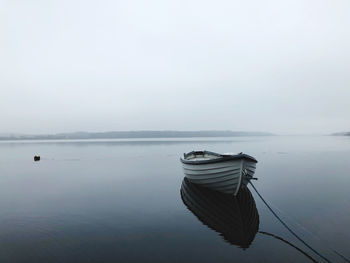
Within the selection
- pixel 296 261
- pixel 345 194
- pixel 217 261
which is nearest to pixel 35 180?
pixel 217 261

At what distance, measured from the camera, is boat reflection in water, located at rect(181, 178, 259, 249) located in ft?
35.6

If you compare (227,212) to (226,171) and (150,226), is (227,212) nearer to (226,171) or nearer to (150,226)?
(226,171)

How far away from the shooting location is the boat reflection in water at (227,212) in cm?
1084

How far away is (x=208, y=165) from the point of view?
1520cm

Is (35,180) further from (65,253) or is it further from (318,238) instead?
(318,238)

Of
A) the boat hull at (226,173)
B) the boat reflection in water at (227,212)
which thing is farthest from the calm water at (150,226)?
the boat hull at (226,173)

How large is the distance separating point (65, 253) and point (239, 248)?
7.27 m

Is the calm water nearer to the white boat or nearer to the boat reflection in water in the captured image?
the boat reflection in water

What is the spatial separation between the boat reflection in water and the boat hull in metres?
0.83

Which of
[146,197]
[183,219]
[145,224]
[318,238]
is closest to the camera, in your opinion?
[318,238]

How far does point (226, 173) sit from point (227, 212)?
244cm

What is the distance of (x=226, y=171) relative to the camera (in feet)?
46.1

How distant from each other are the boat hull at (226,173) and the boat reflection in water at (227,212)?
83 cm

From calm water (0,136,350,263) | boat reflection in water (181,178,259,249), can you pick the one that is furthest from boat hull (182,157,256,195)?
calm water (0,136,350,263)
